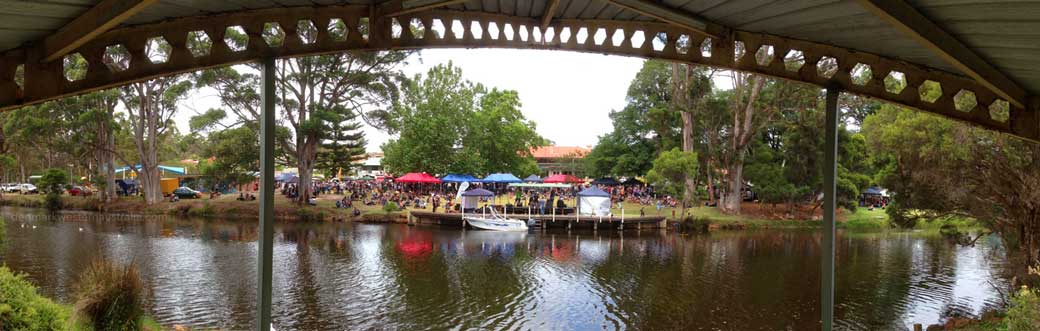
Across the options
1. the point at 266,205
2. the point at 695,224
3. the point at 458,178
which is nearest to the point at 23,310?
the point at 266,205

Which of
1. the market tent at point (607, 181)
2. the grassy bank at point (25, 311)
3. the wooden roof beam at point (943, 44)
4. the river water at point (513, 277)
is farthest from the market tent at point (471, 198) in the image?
the wooden roof beam at point (943, 44)

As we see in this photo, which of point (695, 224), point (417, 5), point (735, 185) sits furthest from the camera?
point (735, 185)

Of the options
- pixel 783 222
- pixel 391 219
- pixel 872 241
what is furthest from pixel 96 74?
pixel 783 222

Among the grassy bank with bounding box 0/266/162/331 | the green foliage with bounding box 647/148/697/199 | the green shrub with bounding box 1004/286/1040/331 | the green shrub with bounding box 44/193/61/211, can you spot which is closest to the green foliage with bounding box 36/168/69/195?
the green shrub with bounding box 44/193/61/211

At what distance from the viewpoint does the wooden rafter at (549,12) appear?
321cm

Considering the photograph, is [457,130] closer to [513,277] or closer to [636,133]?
[636,133]

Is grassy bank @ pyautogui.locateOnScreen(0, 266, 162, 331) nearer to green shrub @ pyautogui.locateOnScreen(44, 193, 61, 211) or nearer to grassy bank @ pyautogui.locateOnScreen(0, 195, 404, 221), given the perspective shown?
grassy bank @ pyautogui.locateOnScreen(0, 195, 404, 221)

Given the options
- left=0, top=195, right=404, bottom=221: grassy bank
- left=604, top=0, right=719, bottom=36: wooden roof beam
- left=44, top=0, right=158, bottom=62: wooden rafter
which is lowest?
left=0, top=195, right=404, bottom=221: grassy bank

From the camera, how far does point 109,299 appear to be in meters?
6.10

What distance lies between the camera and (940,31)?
2605 mm

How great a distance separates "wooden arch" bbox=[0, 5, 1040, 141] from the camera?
2744 mm

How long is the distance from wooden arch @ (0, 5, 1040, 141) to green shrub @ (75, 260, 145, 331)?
12.1 ft

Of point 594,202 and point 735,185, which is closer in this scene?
point 594,202

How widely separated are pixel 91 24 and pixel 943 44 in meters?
4.04
